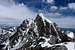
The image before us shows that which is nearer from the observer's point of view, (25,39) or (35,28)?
(25,39)

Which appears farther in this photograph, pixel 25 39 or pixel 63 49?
pixel 25 39

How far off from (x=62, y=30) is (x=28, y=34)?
17.0 meters

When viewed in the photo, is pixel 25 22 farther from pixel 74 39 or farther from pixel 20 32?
pixel 74 39

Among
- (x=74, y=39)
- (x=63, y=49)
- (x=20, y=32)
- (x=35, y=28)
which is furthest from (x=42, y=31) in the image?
(x=63, y=49)

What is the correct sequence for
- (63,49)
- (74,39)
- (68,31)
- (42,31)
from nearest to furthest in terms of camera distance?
1. (63,49)
2. (74,39)
3. (68,31)
4. (42,31)

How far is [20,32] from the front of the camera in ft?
340

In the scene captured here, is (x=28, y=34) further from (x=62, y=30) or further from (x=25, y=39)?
(x=62, y=30)

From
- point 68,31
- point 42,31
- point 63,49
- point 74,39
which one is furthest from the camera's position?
point 42,31

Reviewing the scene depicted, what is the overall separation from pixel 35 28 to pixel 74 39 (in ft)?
86.6

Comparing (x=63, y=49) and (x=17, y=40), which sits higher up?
(x=63, y=49)

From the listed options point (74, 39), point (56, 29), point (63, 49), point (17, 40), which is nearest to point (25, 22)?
point (17, 40)

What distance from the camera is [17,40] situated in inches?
3999

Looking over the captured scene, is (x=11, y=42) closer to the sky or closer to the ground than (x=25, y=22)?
closer to the ground

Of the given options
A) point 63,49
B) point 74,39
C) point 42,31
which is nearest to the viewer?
point 63,49
